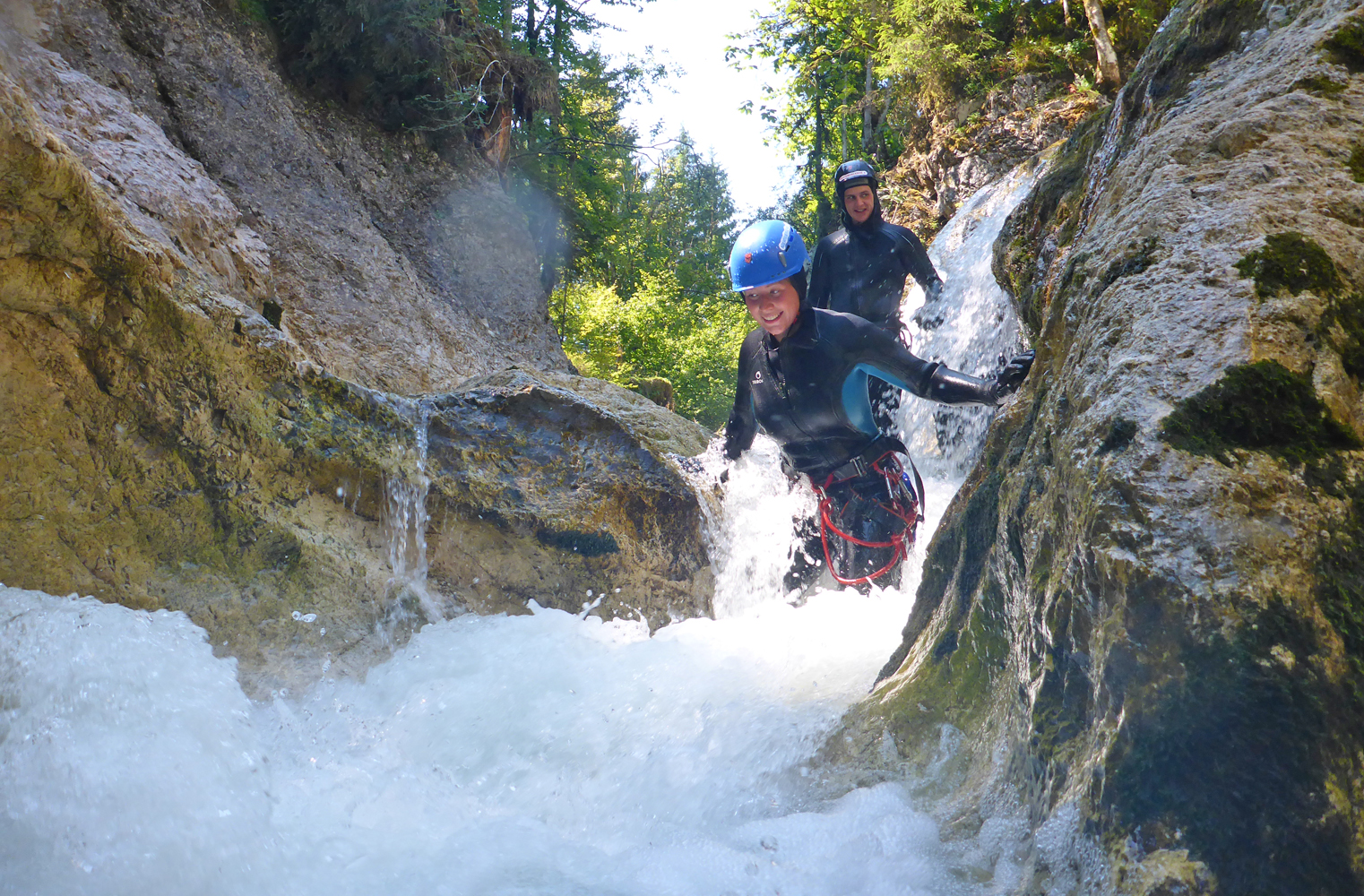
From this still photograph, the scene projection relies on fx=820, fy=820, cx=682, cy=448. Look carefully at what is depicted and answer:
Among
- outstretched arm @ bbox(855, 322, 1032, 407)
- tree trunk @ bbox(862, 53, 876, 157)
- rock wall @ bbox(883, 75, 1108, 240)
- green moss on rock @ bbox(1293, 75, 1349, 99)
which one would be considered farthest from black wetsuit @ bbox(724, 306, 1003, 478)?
tree trunk @ bbox(862, 53, 876, 157)

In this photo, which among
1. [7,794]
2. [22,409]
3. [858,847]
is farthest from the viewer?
[22,409]

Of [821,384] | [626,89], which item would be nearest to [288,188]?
[821,384]

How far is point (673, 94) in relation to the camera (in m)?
19.0

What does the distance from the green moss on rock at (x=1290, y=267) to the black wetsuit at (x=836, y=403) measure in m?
1.42

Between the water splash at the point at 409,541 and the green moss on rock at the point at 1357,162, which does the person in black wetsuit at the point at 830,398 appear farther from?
the water splash at the point at 409,541

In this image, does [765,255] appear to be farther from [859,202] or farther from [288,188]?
[288,188]

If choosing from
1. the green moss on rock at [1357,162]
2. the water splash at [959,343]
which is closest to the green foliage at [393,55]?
the water splash at [959,343]

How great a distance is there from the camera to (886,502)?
13.3 ft

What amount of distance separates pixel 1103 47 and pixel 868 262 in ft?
32.2

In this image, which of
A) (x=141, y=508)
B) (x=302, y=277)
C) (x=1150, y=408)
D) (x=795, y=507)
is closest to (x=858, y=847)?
(x=1150, y=408)

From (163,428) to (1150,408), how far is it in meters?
3.93

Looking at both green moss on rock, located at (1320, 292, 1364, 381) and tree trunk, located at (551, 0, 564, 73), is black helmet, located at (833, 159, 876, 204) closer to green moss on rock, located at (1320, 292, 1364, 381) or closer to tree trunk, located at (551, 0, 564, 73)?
green moss on rock, located at (1320, 292, 1364, 381)

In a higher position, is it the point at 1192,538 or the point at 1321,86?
the point at 1321,86

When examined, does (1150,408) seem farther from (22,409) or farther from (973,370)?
(973,370)
